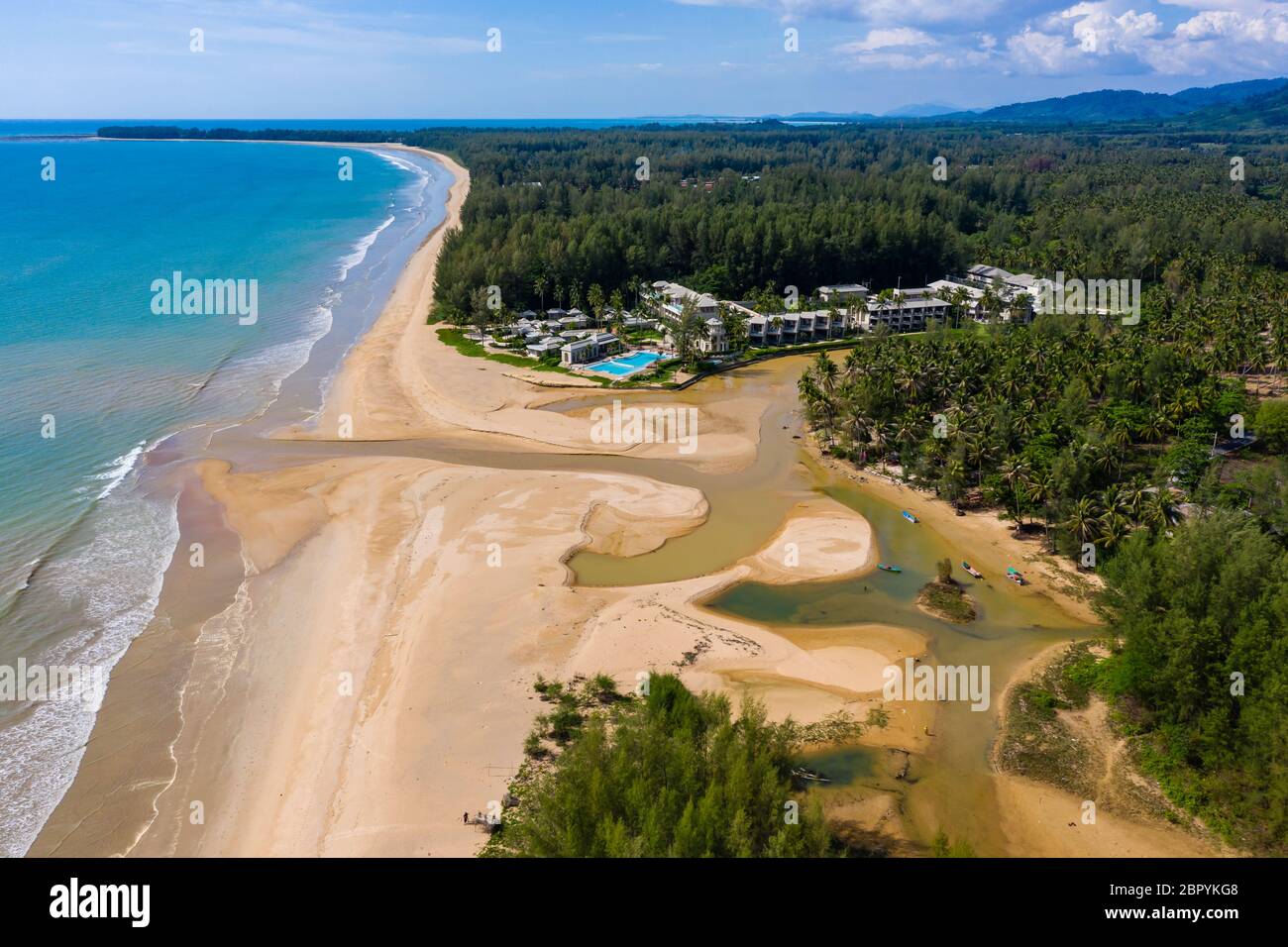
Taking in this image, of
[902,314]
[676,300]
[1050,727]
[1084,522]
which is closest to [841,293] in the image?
[902,314]

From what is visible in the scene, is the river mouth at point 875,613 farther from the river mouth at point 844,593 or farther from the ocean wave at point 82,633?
the ocean wave at point 82,633

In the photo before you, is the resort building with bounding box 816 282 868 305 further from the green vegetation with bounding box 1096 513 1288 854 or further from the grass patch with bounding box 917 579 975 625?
the green vegetation with bounding box 1096 513 1288 854

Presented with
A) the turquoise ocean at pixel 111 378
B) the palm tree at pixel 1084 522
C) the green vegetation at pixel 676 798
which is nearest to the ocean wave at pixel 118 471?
the turquoise ocean at pixel 111 378

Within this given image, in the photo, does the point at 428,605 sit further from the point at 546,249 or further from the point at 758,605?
the point at 546,249

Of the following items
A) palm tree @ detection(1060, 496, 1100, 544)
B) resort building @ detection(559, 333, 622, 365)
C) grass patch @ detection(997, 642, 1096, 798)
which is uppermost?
resort building @ detection(559, 333, 622, 365)

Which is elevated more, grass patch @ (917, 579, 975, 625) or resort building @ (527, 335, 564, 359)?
resort building @ (527, 335, 564, 359)

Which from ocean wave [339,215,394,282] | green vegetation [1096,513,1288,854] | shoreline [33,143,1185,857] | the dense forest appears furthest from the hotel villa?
green vegetation [1096,513,1288,854]

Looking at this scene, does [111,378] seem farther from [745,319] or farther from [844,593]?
[844,593]
